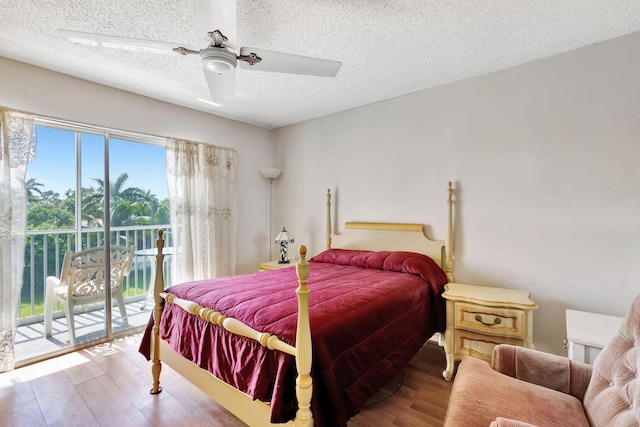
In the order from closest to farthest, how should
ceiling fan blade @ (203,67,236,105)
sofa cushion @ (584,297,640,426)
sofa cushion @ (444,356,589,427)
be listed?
sofa cushion @ (584,297,640,426), sofa cushion @ (444,356,589,427), ceiling fan blade @ (203,67,236,105)

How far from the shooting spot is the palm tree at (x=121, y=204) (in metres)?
2.94

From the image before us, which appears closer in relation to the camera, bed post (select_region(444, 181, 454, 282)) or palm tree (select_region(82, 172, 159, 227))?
bed post (select_region(444, 181, 454, 282))

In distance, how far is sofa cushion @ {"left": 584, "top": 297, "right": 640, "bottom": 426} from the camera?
1024mm

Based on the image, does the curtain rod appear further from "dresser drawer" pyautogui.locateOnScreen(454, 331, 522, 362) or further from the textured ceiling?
"dresser drawer" pyautogui.locateOnScreen(454, 331, 522, 362)

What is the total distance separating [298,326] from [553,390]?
4.09 feet

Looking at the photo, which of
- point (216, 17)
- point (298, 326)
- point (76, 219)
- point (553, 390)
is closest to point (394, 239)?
point (553, 390)

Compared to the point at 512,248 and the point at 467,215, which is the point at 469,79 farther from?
the point at 512,248

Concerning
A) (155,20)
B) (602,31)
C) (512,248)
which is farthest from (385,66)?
(512,248)

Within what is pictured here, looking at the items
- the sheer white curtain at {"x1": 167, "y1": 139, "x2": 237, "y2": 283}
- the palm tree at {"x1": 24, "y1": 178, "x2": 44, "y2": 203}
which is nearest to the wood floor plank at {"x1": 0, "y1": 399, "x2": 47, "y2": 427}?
the sheer white curtain at {"x1": 167, "y1": 139, "x2": 237, "y2": 283}

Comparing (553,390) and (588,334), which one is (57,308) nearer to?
(553,390)

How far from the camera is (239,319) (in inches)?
60.4

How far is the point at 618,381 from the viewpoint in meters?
1.12

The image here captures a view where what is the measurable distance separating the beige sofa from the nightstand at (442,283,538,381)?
0.60 m

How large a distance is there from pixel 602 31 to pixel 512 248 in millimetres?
1665
